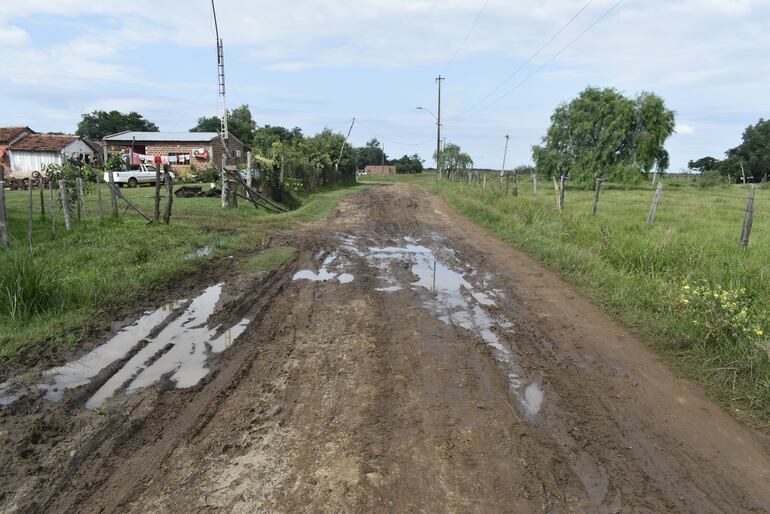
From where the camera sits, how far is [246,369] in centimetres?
466

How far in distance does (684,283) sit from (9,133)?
151 ft

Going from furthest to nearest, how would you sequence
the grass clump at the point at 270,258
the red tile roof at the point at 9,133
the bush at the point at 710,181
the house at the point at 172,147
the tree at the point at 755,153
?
the tree at the point at 755,153, the bush at the point at 710,181, the house at the point at 172,147, the red tile roof at the point at 9,133, the grass clump at the point at 270,258

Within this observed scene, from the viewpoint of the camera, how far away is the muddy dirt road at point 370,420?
300cm

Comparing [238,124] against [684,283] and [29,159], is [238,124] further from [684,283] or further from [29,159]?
[684,283]

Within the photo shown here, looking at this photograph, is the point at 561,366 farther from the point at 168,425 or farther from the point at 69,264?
the point at 69,264

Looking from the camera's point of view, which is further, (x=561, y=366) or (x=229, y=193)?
(x=229, y=193)

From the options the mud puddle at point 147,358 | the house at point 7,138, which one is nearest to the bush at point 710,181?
the mud puddle at point 147,358

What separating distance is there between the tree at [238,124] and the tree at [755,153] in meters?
72.7

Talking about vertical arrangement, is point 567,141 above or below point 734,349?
above

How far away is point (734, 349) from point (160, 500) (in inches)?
205

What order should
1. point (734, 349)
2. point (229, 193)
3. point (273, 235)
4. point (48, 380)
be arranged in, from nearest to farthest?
point (48, 380)
point (734, 349)
point (273, 235)
point (229, 193)

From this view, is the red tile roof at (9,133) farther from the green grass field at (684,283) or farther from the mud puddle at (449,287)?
the green grass field at (684,283)

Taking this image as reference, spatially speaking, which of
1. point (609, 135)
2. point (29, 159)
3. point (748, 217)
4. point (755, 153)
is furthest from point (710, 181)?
point (29, 159)

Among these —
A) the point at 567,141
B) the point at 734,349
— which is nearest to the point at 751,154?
the point at 567,141
